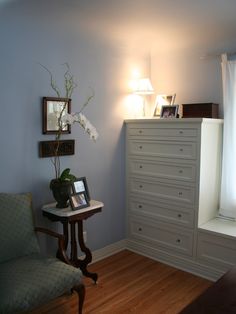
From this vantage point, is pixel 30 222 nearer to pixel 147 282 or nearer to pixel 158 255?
pixel 147 282

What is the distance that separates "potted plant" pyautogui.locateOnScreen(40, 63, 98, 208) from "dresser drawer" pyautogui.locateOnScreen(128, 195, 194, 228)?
101 centimetres

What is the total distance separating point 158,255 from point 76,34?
249 cm

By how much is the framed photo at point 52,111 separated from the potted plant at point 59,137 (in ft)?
0.11

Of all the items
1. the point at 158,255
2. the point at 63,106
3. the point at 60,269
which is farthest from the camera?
the point at 158,255

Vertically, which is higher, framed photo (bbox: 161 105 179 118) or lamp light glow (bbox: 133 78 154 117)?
lamp light glow (bbox: 133 78 154 117)

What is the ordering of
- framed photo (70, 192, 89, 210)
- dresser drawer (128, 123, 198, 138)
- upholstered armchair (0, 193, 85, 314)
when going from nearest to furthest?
upholstered armchair (0, 193, 85, 314) → framed photo (70, 192, 89, 210) → dresser drawer (128, 123, 198, 138)

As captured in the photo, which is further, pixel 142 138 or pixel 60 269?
pixel 142 138

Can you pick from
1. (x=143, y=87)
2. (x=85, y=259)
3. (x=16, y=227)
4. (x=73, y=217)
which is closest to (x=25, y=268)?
(x=16, y=227)

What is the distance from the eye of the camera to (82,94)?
2.98 m

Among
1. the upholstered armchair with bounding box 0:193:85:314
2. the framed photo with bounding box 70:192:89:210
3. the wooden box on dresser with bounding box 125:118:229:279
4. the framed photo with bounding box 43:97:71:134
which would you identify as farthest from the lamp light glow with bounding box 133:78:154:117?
the upholstered armchair with bounding box 0:193:85:314

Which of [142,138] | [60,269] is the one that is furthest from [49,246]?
[142,138]

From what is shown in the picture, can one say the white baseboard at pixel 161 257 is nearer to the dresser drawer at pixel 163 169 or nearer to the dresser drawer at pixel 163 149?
the dresser drawer at pixel 163 169

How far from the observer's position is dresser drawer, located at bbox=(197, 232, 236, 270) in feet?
8.87

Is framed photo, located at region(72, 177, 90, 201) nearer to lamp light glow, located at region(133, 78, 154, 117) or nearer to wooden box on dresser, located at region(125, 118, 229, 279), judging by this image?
wooden box on dresser, located at region(125, 118, 229, 279)
